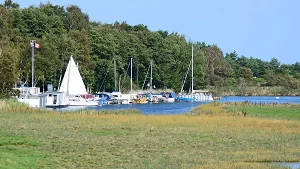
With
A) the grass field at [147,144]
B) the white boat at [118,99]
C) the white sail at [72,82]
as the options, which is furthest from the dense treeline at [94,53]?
the grass field at [147,144]

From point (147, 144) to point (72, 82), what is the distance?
5963cm

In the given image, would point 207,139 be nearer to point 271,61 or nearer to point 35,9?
point 35,9

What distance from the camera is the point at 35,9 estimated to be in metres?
107

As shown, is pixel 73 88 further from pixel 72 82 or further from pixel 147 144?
pixel 147 144

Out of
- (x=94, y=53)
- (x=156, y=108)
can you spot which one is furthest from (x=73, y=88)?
(x=94, y=53)

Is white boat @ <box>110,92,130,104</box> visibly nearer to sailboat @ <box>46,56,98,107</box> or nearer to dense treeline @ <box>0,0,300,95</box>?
dense treeline @ <box>0,0,300,95</box>

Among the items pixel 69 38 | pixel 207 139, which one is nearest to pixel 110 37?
pixel 69 38

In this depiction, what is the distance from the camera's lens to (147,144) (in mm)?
28625

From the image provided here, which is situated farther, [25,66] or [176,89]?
[176,89]

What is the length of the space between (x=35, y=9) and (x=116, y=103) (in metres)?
24.4

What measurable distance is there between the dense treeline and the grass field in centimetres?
2974

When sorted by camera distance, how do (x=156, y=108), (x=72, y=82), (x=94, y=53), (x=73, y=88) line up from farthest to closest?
(x=94, y=53) → (x=73, y=88) → (x=72, y=82) → (x=156, y=108)

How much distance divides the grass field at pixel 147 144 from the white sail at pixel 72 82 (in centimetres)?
4303

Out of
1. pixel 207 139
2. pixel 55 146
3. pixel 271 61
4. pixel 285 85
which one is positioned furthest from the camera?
pixel 271 61
